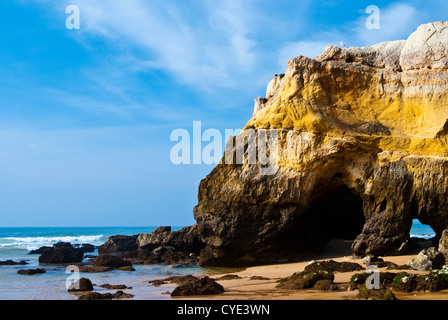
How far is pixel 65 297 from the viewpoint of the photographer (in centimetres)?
1192

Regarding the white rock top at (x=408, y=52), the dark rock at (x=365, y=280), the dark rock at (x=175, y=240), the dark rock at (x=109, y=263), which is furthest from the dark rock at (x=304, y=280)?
the dark rock at (x=175, y=240)

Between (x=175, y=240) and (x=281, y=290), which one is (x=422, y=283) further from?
(x=175, y=240)

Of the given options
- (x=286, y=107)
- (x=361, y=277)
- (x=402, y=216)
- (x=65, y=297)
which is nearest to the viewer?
(x=361, y=277)

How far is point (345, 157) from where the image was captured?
18328 mm

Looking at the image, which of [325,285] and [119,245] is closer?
[325,285]

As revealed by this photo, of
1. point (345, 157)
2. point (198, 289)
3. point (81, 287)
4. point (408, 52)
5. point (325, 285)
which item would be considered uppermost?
point (408, 52)

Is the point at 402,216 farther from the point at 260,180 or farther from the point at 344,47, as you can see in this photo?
the point at 344,47

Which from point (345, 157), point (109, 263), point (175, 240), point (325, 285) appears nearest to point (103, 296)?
point (325, 285)

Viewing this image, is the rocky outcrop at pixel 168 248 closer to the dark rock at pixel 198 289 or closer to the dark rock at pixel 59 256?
the dark rock at pixel 59 256

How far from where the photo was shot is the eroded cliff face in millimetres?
17422

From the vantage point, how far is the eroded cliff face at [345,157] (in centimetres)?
1742

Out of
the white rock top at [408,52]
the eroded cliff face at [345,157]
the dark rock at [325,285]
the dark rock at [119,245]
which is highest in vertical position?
the white rock top at [408,52]
